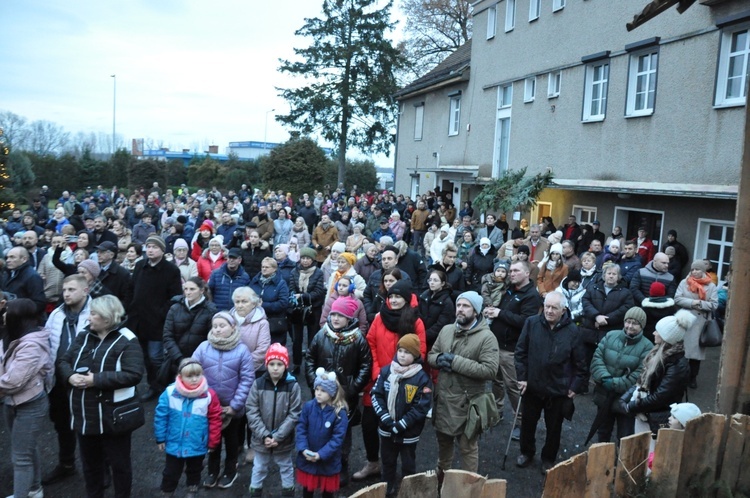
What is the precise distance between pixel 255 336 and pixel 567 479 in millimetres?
3769

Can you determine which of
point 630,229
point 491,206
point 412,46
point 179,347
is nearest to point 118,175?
point 412,46

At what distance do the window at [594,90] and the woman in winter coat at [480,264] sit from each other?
23.3 feet

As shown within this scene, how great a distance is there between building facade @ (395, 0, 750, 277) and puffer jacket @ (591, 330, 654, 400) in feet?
23.4

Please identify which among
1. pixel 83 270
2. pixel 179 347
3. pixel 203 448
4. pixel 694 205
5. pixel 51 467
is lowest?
pixel 51 467

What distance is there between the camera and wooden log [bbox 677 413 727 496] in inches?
138

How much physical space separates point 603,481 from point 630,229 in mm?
13627

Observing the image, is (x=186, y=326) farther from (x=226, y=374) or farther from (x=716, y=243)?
(x=716, y=243)

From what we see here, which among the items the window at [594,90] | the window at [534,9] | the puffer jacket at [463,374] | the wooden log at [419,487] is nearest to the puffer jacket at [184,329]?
the puffer jacket at [463,374]

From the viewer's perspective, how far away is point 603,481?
327cm

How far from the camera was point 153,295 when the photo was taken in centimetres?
716

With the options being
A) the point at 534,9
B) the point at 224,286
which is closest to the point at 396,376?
the point at 224,286

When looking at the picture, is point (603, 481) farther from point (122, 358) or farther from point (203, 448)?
point (122, 358)

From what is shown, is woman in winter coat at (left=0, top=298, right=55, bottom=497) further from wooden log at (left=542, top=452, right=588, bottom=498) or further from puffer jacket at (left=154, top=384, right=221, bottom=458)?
wooden log at (left=542, top=452, right=588, bottom=498)

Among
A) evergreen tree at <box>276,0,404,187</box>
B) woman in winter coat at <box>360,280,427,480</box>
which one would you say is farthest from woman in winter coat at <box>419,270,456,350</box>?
evergreen tree at <box>276,0,404,187</box>
